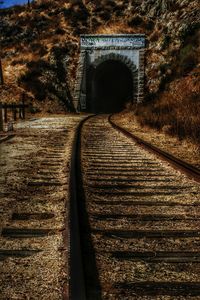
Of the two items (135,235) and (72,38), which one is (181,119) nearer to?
(135,235)

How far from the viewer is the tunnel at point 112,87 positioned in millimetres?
39406

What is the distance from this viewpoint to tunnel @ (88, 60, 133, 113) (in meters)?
39.4

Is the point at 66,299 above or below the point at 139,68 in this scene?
below

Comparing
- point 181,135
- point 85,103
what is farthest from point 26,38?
point 181,135

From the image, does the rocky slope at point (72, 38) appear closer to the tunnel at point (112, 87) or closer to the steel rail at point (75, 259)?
the tunnel at point (112, 87)

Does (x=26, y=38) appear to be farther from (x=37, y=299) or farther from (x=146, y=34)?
(x=37, y=299)

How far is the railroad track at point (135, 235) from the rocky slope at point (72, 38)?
72.7ft

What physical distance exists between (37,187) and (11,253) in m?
2.54

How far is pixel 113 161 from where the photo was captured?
8.27 metres

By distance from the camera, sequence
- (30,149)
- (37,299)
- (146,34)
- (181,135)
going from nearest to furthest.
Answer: (37,299), (30,149), (181,135), (146,34)

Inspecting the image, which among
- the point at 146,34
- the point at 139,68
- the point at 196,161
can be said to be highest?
the point at 146,34

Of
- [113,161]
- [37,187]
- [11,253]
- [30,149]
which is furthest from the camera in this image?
[30,149]

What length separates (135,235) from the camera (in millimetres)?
3750

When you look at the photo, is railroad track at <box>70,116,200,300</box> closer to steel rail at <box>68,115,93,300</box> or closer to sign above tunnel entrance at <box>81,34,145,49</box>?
steel rail at <box>68,115,93,300</box>
